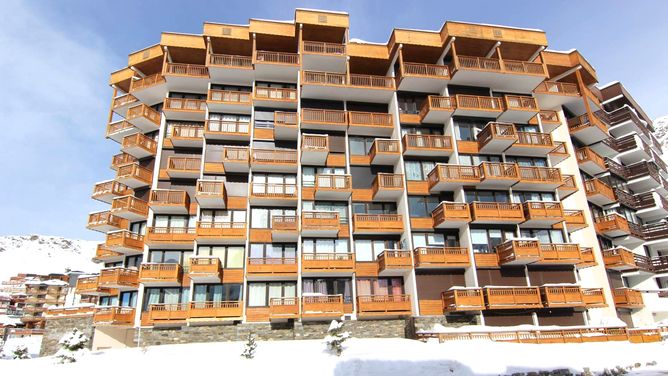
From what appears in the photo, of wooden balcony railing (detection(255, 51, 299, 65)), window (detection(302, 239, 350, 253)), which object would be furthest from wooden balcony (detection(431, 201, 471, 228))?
wooden balcony railing (detection(255, 51, 299, 65))

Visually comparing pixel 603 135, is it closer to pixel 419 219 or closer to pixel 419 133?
pixel 419 133

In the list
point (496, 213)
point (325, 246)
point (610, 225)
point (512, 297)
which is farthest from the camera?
point (610, 225)

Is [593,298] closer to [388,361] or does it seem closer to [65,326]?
[388,361]

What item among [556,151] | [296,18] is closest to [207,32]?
[296,18]

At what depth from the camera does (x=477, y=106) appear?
33250 millimetres

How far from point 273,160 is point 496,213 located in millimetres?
18077

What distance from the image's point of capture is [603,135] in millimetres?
39188

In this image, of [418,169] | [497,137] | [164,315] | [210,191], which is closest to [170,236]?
[210,191]

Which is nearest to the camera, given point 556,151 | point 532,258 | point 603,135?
point 532,258

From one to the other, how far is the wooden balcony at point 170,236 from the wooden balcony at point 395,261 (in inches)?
585

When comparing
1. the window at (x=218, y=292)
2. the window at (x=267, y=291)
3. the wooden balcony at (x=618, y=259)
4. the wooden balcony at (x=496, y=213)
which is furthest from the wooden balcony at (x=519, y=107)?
the window at (x=218, y=292)

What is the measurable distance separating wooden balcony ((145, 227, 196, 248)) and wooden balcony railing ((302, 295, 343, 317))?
10491 millimetres

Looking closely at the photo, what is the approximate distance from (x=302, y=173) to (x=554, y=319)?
74.1 ft

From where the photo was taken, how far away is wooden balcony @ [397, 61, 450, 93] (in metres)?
33.5
